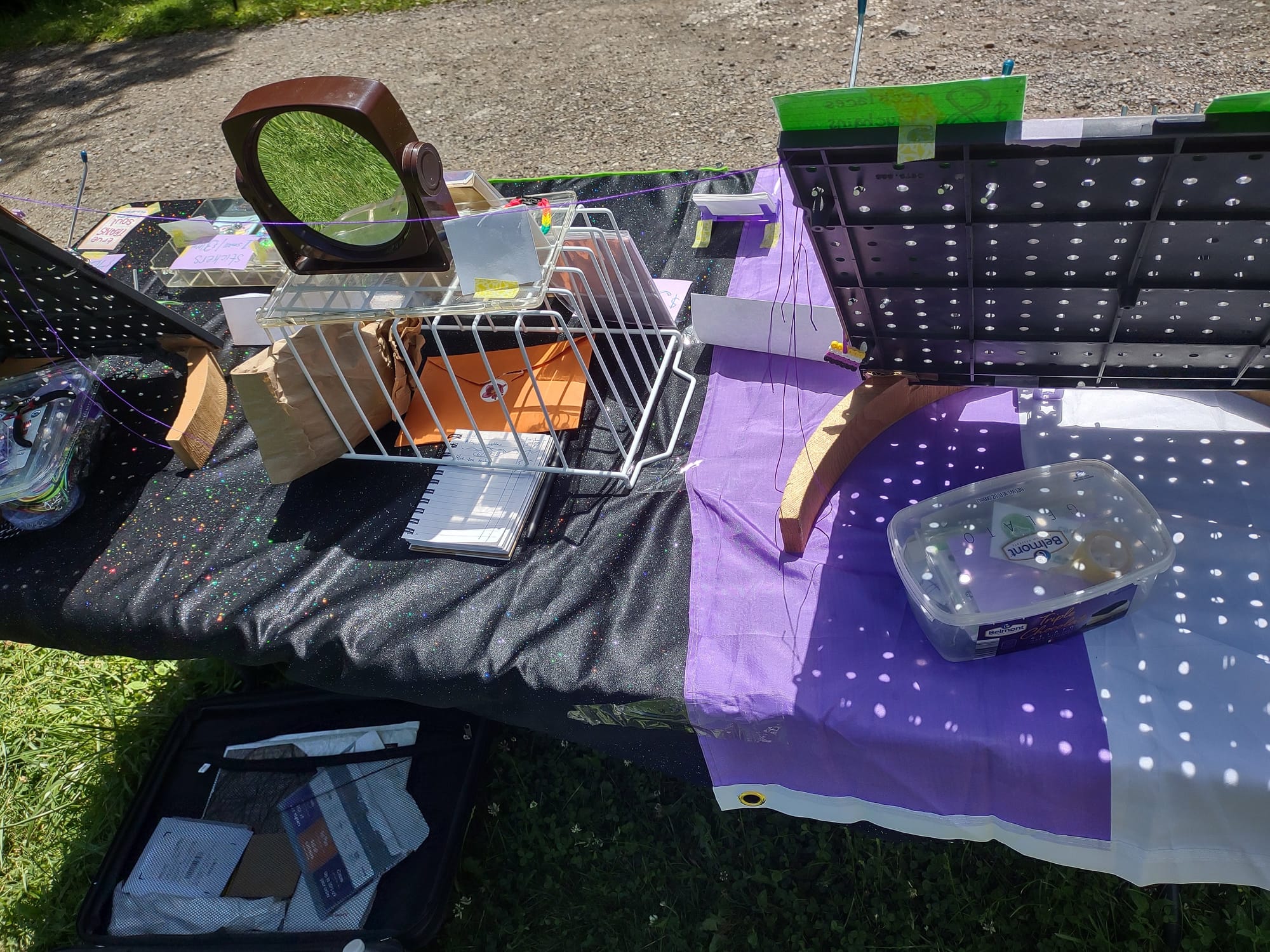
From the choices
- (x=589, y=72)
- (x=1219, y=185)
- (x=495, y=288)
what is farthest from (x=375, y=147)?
(x=589, y=72)

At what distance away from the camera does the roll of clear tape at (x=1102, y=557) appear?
1052mm

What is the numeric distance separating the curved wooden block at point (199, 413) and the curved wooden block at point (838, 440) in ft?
3.79

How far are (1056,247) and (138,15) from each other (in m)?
6.86

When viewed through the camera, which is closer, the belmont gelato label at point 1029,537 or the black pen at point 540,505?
the belmont gelato label at point 1029,537

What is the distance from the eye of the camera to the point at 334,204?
1385 millimetres

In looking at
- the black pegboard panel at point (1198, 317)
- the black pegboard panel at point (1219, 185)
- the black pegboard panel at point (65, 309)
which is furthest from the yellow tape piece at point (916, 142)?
the black pegboard panel at point (65, 309)

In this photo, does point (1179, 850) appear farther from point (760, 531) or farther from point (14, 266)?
point (14, 266)

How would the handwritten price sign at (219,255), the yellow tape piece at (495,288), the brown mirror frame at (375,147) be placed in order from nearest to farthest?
1. the brown mirror frame at (375,147)
2. the yellow tape piece at (495,288)
3. the handwritten price sign at (219,255)

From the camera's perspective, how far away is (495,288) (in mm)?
1303

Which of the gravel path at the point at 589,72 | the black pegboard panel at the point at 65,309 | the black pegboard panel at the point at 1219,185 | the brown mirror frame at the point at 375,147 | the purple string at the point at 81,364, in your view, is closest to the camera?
the black pegboard panel at the point at 1219,185

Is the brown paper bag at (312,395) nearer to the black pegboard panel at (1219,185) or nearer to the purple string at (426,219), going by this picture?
the purple string at (426,219)

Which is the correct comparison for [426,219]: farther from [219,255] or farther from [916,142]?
[219,255]

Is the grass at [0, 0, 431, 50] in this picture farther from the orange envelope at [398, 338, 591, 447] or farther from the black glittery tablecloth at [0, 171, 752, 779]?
the black glittery tablecloth at [0, 171, 752, 779]

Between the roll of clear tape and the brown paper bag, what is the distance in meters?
1.14
